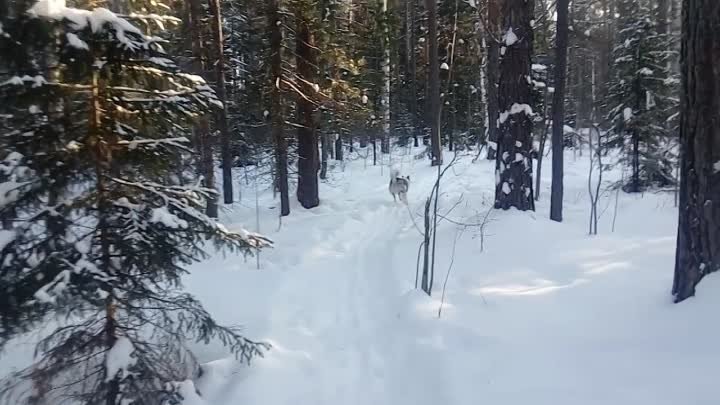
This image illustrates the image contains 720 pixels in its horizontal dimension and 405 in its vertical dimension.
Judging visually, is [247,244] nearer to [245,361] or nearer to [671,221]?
[245,361]

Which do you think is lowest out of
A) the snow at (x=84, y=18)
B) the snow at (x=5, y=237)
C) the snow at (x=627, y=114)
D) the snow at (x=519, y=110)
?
the snow at (x=5, y=237)

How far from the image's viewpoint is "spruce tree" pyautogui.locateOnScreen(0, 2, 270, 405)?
3629mm

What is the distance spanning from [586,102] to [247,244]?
26305 mm

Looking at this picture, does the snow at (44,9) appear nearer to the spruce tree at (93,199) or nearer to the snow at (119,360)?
the spruce tree at (93,199)

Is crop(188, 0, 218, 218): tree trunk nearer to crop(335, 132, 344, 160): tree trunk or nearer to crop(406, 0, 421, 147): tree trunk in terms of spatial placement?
crop(335, 132, 344, 160): tree trunk

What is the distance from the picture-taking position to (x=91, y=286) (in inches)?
149

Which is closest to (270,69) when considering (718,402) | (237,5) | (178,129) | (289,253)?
(237,5)

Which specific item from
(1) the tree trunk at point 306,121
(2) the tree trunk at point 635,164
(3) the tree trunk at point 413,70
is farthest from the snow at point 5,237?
(3) the tree trunk at point 413,70

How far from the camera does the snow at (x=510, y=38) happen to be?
30.7 feet

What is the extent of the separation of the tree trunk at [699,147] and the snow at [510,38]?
16.8 feet

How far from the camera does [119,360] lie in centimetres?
387

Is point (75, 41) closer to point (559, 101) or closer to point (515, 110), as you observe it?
point (515, 110)

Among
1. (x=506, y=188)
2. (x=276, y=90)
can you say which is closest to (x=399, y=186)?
(x=276, y=90)

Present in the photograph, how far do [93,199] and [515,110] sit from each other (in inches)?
295
